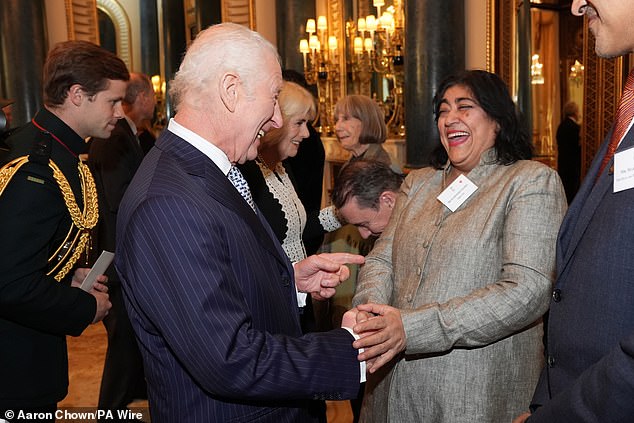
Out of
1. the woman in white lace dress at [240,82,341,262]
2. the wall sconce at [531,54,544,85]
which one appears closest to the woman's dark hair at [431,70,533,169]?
the woman in white lace dress at [240,82,341,262]

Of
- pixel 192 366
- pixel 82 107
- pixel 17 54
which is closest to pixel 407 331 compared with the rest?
pixel 192 366

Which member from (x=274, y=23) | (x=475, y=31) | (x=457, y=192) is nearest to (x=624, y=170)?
(x=457, y=192)

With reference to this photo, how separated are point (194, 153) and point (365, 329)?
0.59 metres

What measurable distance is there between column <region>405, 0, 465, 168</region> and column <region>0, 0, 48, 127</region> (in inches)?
159

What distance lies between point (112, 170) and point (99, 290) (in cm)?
A: 139

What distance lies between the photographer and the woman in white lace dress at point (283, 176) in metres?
2.71

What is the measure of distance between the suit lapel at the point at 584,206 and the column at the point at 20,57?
6.52m

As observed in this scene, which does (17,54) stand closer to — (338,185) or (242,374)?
(338,185)

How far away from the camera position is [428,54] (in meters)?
5.59

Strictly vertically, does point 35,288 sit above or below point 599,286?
below

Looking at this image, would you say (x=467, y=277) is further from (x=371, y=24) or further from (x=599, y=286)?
(x=371, y=24)

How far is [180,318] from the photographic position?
4.05 feet

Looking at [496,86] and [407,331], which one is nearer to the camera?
[407,331]

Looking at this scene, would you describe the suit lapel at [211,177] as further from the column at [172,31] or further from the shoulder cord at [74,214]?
the column at [172,31]
